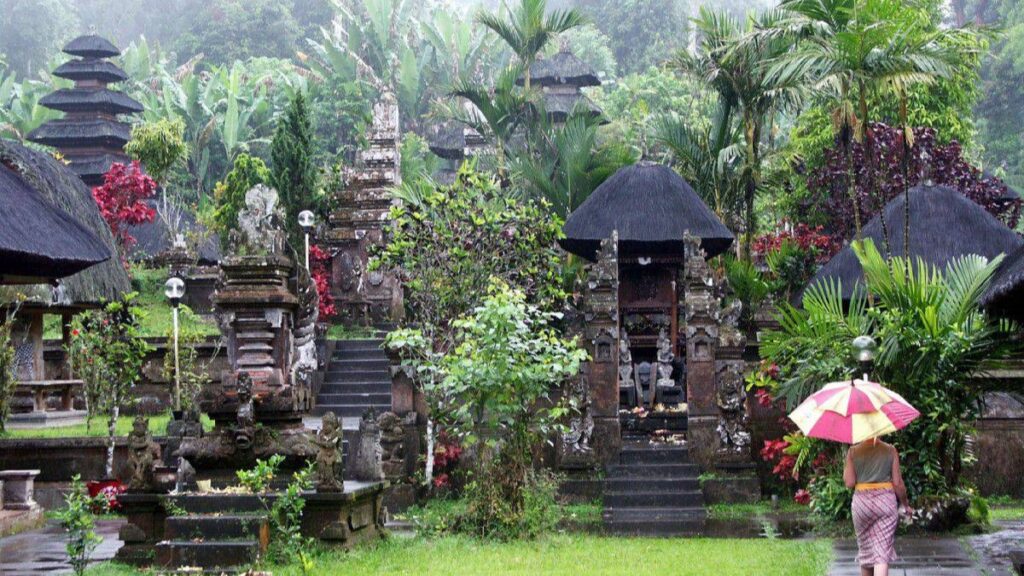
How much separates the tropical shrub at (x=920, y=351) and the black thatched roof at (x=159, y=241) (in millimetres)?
24047

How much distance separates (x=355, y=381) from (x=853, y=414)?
15.9 meters

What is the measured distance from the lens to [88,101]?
42156 millimetres

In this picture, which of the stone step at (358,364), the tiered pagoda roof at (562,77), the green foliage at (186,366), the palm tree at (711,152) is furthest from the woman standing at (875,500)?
the tiered pagoda roof at (562,77)

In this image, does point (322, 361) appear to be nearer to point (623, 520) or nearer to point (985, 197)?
point (623, 520)

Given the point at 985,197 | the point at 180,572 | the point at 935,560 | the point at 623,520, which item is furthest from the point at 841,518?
the point at 985,197

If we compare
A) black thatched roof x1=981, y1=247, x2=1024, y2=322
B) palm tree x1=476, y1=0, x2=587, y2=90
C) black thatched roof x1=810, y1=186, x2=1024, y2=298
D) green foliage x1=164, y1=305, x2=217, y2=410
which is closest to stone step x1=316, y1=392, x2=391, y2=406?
green foliage x1=164, y1=305, x2=217, y2=410

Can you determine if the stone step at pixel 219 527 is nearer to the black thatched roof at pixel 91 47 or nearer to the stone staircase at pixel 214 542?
A: the stone staircase at pixel 214 542

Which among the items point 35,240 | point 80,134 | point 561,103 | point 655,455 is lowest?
point 655,455

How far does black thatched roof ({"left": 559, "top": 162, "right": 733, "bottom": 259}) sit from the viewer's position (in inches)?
831

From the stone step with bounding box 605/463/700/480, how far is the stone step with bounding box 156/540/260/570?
6856 mm

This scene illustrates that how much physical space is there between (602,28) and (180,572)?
196ft

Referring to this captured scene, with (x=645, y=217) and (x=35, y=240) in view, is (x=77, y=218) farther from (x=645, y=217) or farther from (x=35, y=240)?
(x=645, y=217)

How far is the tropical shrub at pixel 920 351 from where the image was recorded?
41.1 ft

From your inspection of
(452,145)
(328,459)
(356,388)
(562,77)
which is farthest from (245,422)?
(452,145)
